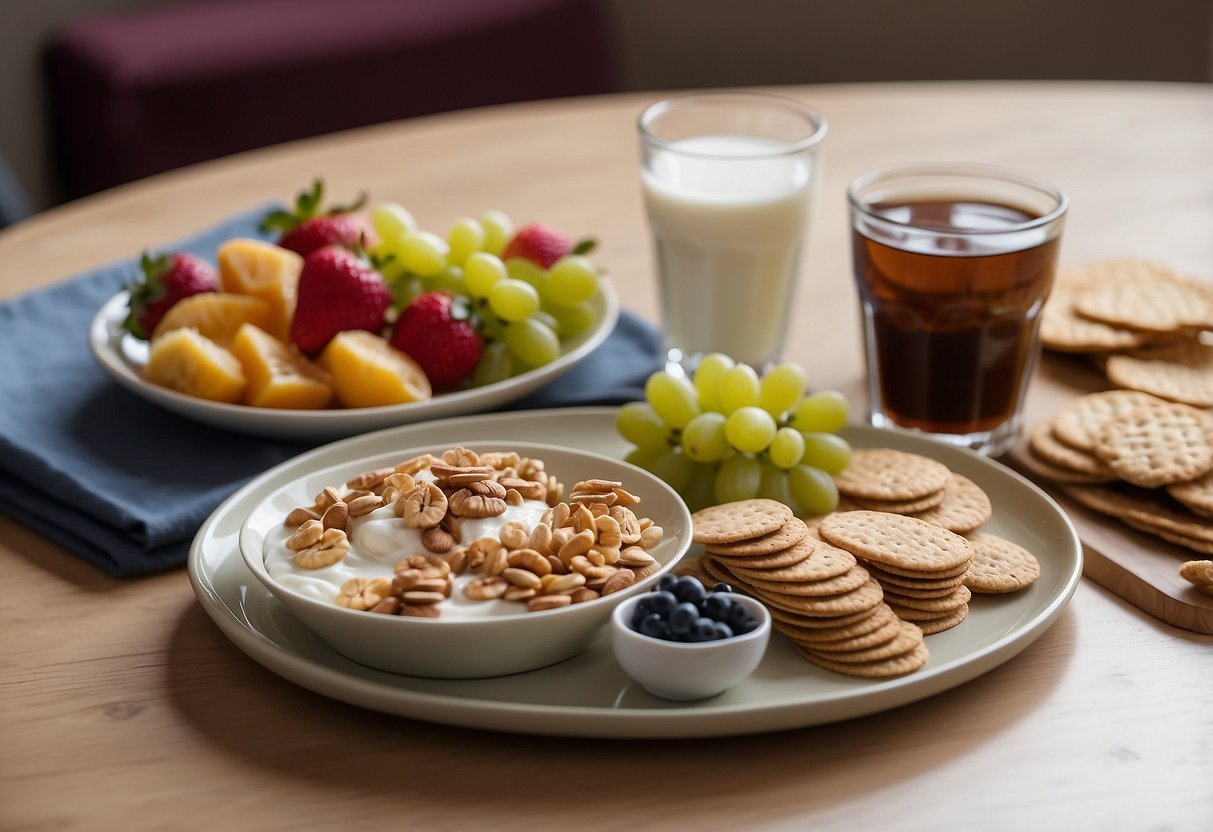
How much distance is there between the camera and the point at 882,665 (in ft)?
3.14

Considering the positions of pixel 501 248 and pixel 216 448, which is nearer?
pixel 216 448

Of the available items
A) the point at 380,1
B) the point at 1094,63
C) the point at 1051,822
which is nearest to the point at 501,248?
the point at 1051,822

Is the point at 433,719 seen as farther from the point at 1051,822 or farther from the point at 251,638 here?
the point at 1051,822

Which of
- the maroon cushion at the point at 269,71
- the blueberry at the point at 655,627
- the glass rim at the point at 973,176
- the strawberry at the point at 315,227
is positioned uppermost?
the glass rim at the point at 973,176

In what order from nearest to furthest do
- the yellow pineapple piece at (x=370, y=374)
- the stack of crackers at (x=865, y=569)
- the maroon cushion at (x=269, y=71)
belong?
1. the stack of crackers at (x=865, y=569)
2. the yellow pineapple piece at (x=370, y=374)
3. the maroon cushion at (x=269, y=71)

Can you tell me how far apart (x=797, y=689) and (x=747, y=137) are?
2.80 feet

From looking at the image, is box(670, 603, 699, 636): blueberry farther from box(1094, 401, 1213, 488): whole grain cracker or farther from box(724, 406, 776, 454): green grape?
box(1094, 401, 1213, 488): whole grain cracker

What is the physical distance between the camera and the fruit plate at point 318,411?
1358mm

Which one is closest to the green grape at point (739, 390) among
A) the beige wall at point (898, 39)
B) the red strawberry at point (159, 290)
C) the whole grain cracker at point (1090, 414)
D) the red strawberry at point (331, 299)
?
the whole grain cracker at point (1090, 414)

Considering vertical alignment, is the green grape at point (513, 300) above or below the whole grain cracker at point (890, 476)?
above

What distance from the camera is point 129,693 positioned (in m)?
1.01

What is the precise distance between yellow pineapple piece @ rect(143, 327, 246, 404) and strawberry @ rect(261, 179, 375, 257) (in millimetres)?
219

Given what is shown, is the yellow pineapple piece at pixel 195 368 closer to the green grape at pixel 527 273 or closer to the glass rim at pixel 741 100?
the green grape at pixel 527 273

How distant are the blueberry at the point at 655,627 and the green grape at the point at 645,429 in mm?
388
